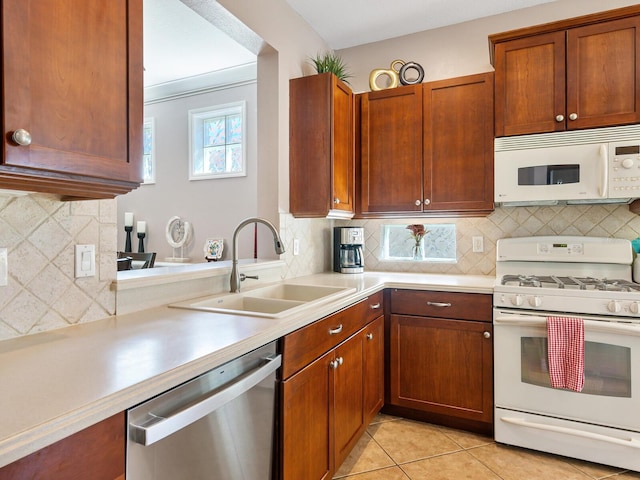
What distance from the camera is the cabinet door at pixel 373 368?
7.14ft

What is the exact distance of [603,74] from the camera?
2209 millimetres

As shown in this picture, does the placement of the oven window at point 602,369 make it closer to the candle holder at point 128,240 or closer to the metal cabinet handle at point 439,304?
the metal cabinet handle at point 439,304

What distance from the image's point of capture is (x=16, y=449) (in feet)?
1.99

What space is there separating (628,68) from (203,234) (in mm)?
3721

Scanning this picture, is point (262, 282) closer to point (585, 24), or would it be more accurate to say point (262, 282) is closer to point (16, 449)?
point (16, 449)

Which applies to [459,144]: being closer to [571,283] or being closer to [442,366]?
[571,283]

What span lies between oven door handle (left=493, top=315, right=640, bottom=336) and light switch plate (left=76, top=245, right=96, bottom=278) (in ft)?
6.54

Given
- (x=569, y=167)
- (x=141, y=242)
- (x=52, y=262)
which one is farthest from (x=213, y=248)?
(x=569, y=167)

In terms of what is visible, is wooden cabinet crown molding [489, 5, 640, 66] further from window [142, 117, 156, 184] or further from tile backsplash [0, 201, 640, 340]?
window [142, 117, 156, 184]

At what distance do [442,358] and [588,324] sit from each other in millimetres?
784

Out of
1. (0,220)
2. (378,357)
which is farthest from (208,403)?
(378,357)

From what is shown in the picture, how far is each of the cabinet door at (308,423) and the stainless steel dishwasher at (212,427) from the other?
7 cm

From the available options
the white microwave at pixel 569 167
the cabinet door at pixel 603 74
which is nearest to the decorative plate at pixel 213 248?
the white microwave at pixel 569 167

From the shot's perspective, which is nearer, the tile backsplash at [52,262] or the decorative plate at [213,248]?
the tile backsplash at [52,262]
